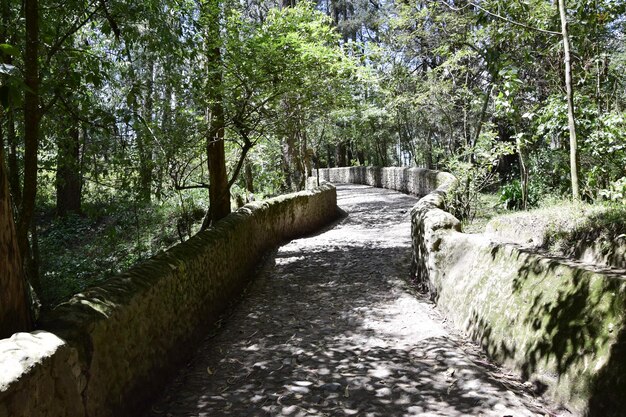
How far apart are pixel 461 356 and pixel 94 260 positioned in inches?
397

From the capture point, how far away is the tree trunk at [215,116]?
331 inches

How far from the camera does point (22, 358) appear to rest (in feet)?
8.38

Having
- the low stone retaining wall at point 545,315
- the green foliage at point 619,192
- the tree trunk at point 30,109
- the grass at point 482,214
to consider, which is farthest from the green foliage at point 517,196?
the tree trunk at point 30,109

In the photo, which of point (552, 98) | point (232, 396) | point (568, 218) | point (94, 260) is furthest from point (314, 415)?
point (94, 260)

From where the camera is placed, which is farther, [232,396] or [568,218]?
[568,218]

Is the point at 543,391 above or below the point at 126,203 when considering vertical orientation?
below

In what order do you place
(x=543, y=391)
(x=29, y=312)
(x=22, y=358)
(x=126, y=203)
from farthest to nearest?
1. (x=126, y=203)
2. (x=543, y=391)
3. (x=29, y=312)
4. (x=22, y=358)

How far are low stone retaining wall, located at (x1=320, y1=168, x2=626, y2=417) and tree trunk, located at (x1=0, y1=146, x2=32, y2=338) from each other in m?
3.68

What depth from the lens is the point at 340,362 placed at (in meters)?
4.91

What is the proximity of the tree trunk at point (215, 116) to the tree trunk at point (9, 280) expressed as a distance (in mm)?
5477

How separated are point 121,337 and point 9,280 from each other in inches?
41.1

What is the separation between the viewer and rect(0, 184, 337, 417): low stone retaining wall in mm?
2621

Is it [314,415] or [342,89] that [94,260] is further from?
[314,415]

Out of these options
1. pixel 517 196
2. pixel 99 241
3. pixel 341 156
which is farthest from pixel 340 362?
pixel 341 156
